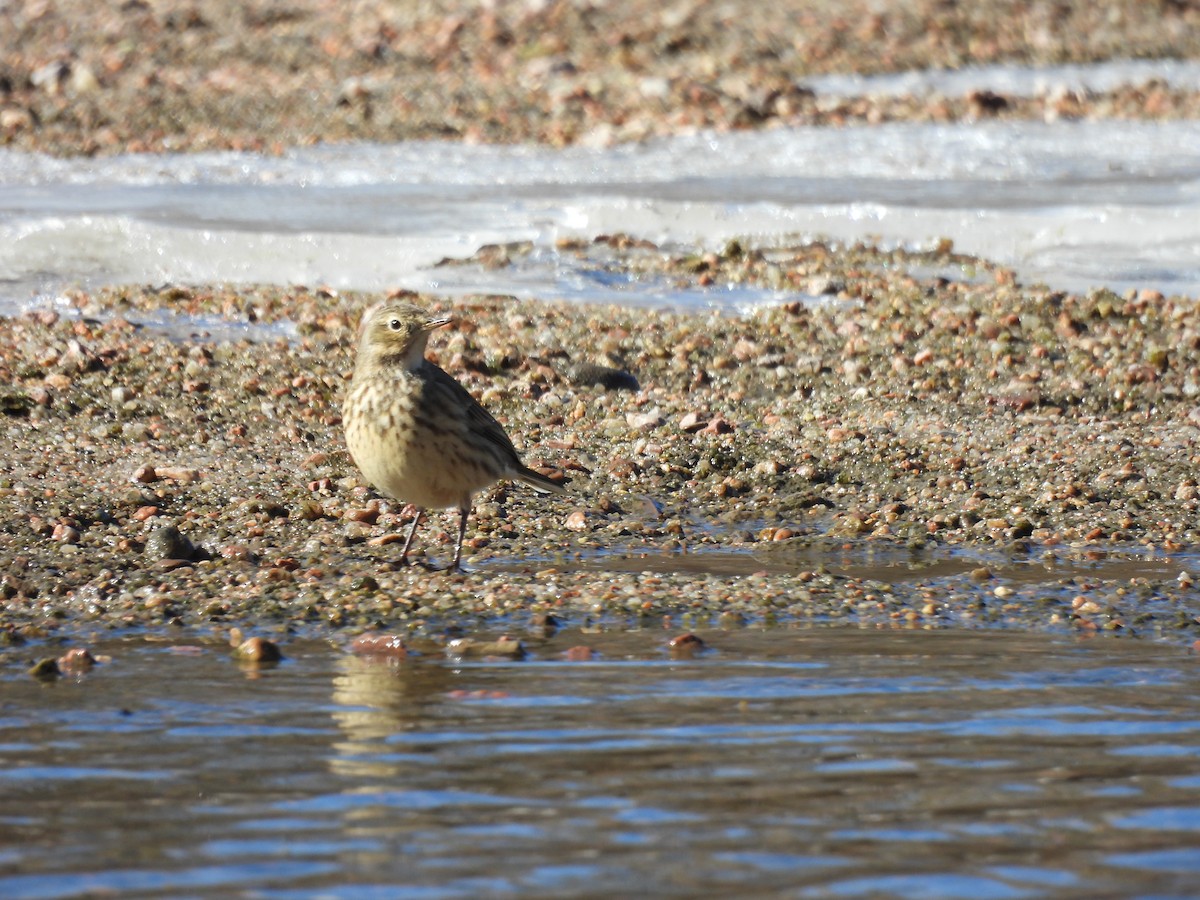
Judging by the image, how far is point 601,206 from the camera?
13.3m

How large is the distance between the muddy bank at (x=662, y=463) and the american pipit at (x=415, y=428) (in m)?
0.35

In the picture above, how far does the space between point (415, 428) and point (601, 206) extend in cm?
609

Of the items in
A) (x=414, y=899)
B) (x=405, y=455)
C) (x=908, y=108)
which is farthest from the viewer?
(x=908, y=108)

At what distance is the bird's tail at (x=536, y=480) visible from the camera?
26.2 feet

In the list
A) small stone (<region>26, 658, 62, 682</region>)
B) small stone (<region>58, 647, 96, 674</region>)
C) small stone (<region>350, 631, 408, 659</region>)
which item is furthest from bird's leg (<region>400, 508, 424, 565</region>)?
small stone (<region>26, 658, 62, 682</region>)

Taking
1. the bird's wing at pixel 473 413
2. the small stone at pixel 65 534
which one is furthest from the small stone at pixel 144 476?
the bird's wing at pixel 473 413

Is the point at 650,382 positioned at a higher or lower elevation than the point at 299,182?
lower

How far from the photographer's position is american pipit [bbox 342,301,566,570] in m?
7.54

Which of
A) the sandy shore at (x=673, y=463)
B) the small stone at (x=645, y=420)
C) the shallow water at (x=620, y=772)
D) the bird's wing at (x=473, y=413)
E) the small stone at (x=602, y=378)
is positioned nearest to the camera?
the shallow water at (x=620, y=772)

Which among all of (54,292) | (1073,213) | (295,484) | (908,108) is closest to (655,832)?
(295,484)

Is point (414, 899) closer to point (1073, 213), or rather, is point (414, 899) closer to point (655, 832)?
point (655, 832)

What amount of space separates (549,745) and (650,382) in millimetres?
4985

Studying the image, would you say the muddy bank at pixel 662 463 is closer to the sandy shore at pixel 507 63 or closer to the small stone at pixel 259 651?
the small stone at pixel 259 651

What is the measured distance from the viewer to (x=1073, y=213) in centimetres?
1316
